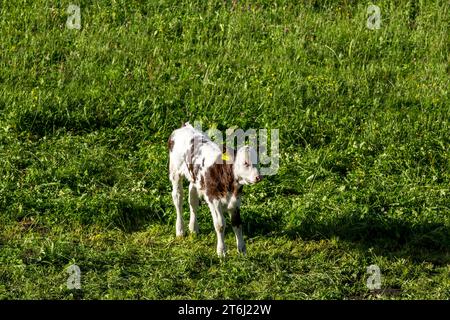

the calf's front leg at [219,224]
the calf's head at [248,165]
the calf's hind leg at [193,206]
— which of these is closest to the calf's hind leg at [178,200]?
the calf's hind leg at [193,206]

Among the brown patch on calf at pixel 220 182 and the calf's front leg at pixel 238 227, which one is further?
the calf's front leg at pixel 238 227

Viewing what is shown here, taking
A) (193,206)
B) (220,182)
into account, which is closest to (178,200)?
(193,206)

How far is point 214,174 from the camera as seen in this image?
12.5 metres

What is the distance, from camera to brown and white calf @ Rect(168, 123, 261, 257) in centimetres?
1214

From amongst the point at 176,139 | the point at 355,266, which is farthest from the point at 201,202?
the point at 355,266

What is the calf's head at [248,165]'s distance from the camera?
39.3ft

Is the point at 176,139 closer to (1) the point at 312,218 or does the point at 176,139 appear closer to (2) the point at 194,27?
(1) the point at 312,218

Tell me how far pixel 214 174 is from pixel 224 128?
329cm

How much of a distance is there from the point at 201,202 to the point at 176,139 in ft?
2.76

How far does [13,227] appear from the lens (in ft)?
44.5

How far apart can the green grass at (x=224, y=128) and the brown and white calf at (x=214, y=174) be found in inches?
18.1

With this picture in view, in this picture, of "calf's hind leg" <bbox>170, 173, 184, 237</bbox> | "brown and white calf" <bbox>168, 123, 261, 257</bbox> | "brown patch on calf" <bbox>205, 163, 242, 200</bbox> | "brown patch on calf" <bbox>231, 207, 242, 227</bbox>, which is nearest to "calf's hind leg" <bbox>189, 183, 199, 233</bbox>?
"brown and white calf" <bbox>168, 123, 261, 257</bbox>

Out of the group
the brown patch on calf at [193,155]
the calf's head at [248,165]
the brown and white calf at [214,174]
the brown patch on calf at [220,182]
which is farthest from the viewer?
A: the brown patch on calf at [193,155]

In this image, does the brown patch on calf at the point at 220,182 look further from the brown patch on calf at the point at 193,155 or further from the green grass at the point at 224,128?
the green grass at the point at 224,128
